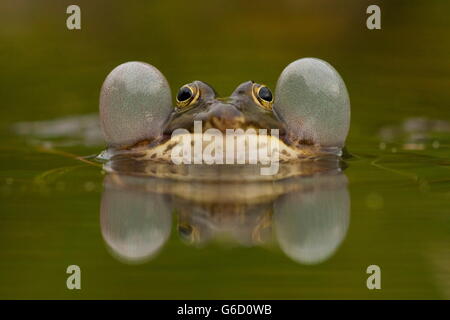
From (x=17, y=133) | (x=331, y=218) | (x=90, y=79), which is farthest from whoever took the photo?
(x=90, y=79)

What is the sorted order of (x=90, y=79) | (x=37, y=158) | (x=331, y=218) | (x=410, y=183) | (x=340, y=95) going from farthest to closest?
(x=90, y=79), (x=37, y=158), (x=340, y=95), (x=410, y=183), (x=331, y=218)

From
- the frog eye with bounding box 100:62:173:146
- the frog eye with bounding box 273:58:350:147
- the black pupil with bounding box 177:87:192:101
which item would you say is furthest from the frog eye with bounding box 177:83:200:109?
the frog eye with bounding box 273:58:350:147

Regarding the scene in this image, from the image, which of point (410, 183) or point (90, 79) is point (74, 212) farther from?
point (90, 79)

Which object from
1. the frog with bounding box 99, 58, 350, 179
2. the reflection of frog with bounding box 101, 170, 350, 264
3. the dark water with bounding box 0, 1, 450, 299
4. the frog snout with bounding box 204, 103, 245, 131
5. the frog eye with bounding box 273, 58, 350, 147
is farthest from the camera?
the frog eye with bounding box 273, 58, 350, 147

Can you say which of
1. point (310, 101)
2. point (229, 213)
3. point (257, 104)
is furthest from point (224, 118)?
point (229, 213)

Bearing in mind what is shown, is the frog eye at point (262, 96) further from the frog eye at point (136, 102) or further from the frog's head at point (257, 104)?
the frog eye at point (136, 102)

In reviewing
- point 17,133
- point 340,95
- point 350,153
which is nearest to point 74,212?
point 340,95

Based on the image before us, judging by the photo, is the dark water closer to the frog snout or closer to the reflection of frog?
the reflection of frog
